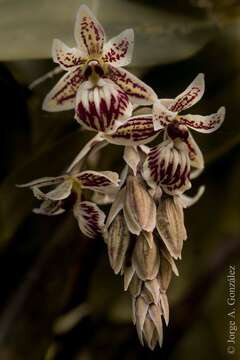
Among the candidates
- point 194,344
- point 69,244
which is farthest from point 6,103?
point 194,344

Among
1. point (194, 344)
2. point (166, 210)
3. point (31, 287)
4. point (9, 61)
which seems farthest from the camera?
point (194, 344)

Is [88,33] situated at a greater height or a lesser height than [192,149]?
greater

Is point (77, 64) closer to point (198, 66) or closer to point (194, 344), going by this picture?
point (198, 66)

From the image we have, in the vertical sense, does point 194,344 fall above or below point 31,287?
below

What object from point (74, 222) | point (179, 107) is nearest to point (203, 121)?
point (179, 107)

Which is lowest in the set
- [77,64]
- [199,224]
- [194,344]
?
[194,344]

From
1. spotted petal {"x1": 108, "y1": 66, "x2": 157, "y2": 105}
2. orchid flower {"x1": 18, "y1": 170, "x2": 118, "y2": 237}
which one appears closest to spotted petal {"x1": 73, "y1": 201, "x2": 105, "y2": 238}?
orchid flower {"x1": 18, "y1": 170, "x2": 118, "y2": 237}

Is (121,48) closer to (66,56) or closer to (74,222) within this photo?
(66,56)
